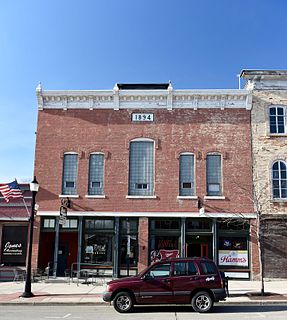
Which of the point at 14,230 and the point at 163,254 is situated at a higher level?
→ the point at 14,230

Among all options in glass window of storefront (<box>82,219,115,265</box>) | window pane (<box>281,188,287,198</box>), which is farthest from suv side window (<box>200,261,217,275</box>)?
window pane (<box>281,188,287,198</box>)

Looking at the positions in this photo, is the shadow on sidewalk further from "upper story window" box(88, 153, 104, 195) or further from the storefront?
"upper story window" box(88, 153, 104, 195)

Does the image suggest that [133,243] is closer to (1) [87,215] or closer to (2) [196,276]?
(1) [87,215]

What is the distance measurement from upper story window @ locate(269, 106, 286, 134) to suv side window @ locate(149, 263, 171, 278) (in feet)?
42.9

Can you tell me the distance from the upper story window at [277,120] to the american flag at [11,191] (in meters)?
14.7

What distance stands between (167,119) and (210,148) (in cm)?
302

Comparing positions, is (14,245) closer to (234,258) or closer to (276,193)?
(234,258)

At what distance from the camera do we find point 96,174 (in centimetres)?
2431

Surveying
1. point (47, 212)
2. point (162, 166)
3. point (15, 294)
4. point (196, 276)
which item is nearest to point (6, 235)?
point (47, 212)

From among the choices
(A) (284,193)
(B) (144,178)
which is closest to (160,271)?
(B) (144,178)

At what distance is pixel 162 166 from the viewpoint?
78.7 ft

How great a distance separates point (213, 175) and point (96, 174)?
6.71 m

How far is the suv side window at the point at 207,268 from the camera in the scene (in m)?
13.9

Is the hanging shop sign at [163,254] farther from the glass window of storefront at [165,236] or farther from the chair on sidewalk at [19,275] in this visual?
the chair on sidewalk at [19,275]
